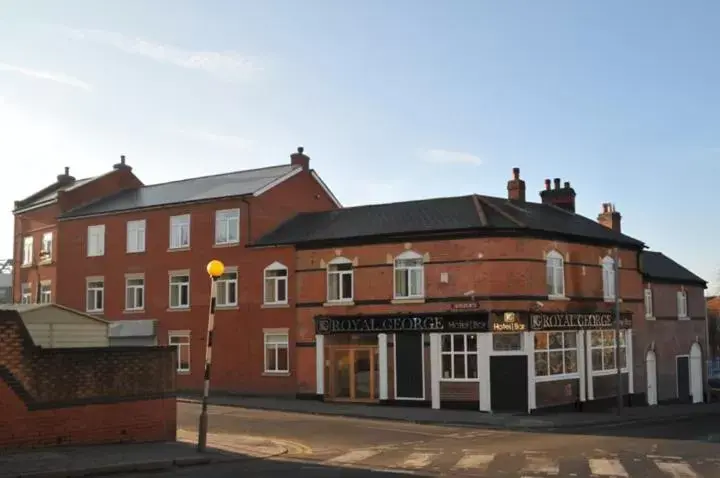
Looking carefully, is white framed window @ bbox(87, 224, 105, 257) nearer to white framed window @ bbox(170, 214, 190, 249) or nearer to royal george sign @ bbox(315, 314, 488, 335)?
white framed window @ bbox(170, 214, 190, 249)

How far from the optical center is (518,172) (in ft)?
124

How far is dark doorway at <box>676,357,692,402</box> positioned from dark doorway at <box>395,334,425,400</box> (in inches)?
744

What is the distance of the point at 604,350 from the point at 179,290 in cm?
2072

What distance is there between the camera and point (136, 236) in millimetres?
41844

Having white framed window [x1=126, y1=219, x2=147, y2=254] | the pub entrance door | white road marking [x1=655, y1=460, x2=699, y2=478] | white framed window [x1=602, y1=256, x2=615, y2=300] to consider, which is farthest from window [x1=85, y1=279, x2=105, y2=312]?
white road marking [x1=655, y1=460, x2=699, y2=478]

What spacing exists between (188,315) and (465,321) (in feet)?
49.7

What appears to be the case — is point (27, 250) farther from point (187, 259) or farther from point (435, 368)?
point (435, 368)

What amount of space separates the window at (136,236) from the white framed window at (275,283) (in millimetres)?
8353

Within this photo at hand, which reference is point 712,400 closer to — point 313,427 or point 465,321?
point 465,321

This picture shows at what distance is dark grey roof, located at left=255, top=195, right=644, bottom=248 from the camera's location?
3247 cm

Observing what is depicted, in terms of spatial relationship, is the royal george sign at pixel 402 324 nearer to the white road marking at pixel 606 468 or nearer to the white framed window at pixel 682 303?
the white road marking at pixel 606 468

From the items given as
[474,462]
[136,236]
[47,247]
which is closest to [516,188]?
[136,236]

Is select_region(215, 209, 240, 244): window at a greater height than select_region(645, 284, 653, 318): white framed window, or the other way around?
select_region(215, 209, 240, 244): window

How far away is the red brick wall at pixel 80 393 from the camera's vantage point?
54.5 feet
